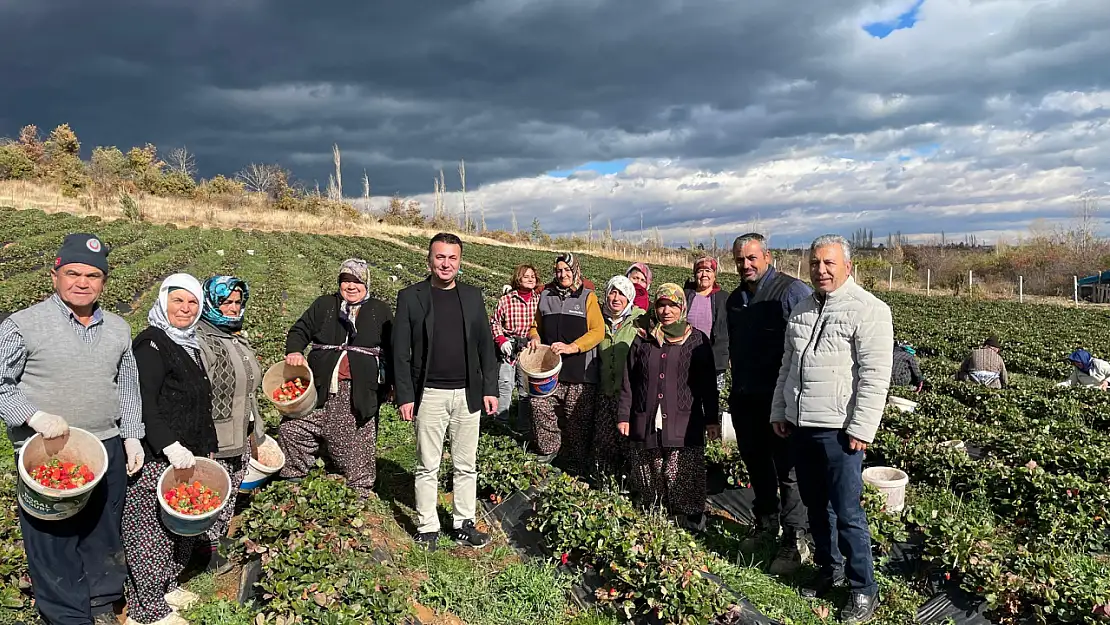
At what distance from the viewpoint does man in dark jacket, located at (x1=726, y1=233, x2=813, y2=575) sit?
4.02 meters

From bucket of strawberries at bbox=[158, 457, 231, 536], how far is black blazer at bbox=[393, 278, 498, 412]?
104cm

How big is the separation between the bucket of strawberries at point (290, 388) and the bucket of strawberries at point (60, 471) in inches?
45.1

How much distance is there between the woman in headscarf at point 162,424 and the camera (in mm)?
3199

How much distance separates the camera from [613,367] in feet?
16.5

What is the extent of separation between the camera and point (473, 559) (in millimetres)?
4059

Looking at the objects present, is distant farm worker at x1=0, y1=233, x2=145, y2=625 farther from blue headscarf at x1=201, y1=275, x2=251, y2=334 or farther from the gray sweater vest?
blue headscarf at x1=201, y1=275, x2=251, y2=334

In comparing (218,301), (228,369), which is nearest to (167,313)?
(218,301)

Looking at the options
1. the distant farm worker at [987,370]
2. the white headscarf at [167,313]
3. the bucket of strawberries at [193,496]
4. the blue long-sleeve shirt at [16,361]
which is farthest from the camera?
the distant farm worker at [987,370]

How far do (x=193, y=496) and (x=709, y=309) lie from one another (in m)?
3.78

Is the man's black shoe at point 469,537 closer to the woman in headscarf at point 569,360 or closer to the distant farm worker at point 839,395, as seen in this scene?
the woman in headscarf at point 569,360

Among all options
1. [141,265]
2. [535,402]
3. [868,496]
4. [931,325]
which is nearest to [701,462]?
[868,496]

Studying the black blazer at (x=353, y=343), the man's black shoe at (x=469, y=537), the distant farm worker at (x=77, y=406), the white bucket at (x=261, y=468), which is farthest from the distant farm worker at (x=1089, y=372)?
the distant farm worker at (x=77, y=406)

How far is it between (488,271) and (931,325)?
16073 millimetres

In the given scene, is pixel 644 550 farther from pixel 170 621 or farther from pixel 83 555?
pixel 83 555
